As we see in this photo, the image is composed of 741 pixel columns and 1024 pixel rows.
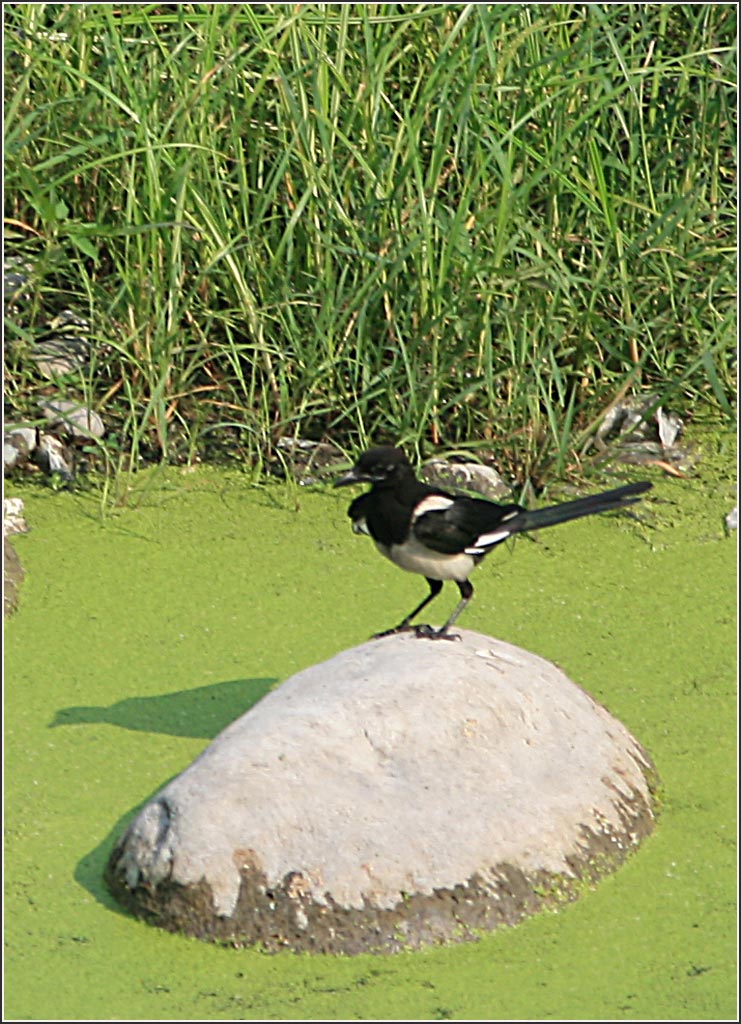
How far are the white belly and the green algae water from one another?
458 millimetres

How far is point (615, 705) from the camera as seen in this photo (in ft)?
11.6

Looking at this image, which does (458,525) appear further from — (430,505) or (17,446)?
(17,446)

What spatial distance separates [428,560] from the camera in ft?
10.8

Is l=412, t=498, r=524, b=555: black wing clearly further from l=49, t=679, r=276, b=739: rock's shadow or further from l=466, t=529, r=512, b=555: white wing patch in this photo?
l=49, t=679, r=276, b=739: rock's shadow

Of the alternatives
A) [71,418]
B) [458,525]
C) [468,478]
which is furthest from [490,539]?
[71,418]

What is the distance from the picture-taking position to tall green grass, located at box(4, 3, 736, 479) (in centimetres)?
436

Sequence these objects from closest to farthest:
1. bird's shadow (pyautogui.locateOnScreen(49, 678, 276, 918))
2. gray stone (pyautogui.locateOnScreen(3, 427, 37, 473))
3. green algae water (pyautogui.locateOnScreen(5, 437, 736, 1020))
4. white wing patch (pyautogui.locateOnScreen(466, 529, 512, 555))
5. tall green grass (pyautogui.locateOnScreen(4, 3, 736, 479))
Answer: green algae water (pyautogui.locateOnScreen(5, 437, 736, 1020)) < white wing patch (pyautogui.locateOnScreen(466, 529, 512, 555)) < bird's shadow (pyautogui.locateOnScreen(49, 678, 276, 918)) < tall green grass (pyautogui.locateOnScreen(4, 3, 736, 479)) < gray stone (pyautogui.locateOnScreen(3, 427, 37, 473))

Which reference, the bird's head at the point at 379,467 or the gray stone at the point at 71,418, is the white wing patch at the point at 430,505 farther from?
the gray stone at the point at 71,418

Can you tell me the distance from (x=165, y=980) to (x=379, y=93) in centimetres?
256

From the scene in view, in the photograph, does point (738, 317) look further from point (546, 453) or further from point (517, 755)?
point (517, 755)

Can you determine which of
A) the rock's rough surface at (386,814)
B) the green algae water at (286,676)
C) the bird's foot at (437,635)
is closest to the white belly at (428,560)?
the bird's foot at (437,635)

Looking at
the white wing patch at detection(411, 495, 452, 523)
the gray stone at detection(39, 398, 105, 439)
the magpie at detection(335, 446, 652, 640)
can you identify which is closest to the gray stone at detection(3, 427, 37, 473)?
the gray stone at detection(39, 398, 105, 439)

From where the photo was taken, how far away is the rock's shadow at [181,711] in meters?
3.45

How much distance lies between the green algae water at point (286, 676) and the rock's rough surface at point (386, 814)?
51 millimetres
